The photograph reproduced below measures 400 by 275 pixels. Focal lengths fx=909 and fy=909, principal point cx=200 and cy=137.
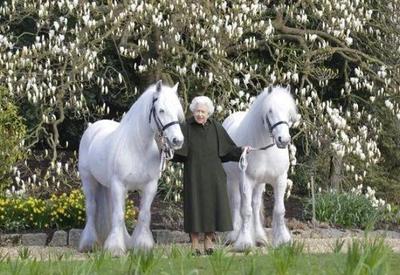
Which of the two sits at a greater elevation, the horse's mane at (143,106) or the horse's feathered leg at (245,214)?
the horse's mane at (143,106)

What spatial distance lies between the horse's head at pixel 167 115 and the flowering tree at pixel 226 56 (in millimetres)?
3527

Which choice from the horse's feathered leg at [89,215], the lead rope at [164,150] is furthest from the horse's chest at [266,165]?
the horse's feathered leg at [89,215]

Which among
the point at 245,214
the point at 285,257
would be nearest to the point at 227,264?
the point at 285,257

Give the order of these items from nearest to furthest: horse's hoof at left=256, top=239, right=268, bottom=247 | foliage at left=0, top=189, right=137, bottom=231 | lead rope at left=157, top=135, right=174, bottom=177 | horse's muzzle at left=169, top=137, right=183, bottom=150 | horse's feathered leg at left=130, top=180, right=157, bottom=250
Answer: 1. horse's muzzle at left=169, top=137, right=183, bottom=150
2. lead rope at left=157, top=135, right=174, bottom=177
3. horse's feathered leg at left=130, top=180, right=157, bottom=250
4. horse's hoof at left=256, top=239, right=268, bottom=247
5. foliage at left=0, top=189, right=137, bottom=231

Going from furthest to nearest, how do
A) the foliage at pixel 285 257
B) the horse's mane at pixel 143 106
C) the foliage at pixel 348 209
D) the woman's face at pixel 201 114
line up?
the foliage at pixel 348 209 → the horse's mane at pixel 143 106 → the woman's face at pixel 201 114 → the foliage at pixel 285 257

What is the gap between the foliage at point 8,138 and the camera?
10812 millimetres

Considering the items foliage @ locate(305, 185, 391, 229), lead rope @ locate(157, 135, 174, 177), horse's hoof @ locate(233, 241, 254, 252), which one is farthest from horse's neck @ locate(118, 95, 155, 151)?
foliage @ locate(305, 185, 391, 229)

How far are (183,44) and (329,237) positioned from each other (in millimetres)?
3637

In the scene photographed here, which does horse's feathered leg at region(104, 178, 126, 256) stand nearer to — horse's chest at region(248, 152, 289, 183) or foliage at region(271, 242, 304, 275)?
horse's chest at region(248, 152, 289, 183)

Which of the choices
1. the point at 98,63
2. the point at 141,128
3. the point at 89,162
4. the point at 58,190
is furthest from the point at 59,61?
the point at 141,128

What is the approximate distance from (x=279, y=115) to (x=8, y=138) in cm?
392

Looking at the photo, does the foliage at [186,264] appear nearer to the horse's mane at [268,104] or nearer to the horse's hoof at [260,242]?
the horse's mane at [268,104]

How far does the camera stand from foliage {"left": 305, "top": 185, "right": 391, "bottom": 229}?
11688 millimetres

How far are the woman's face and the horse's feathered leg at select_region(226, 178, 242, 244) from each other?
1.26 m
